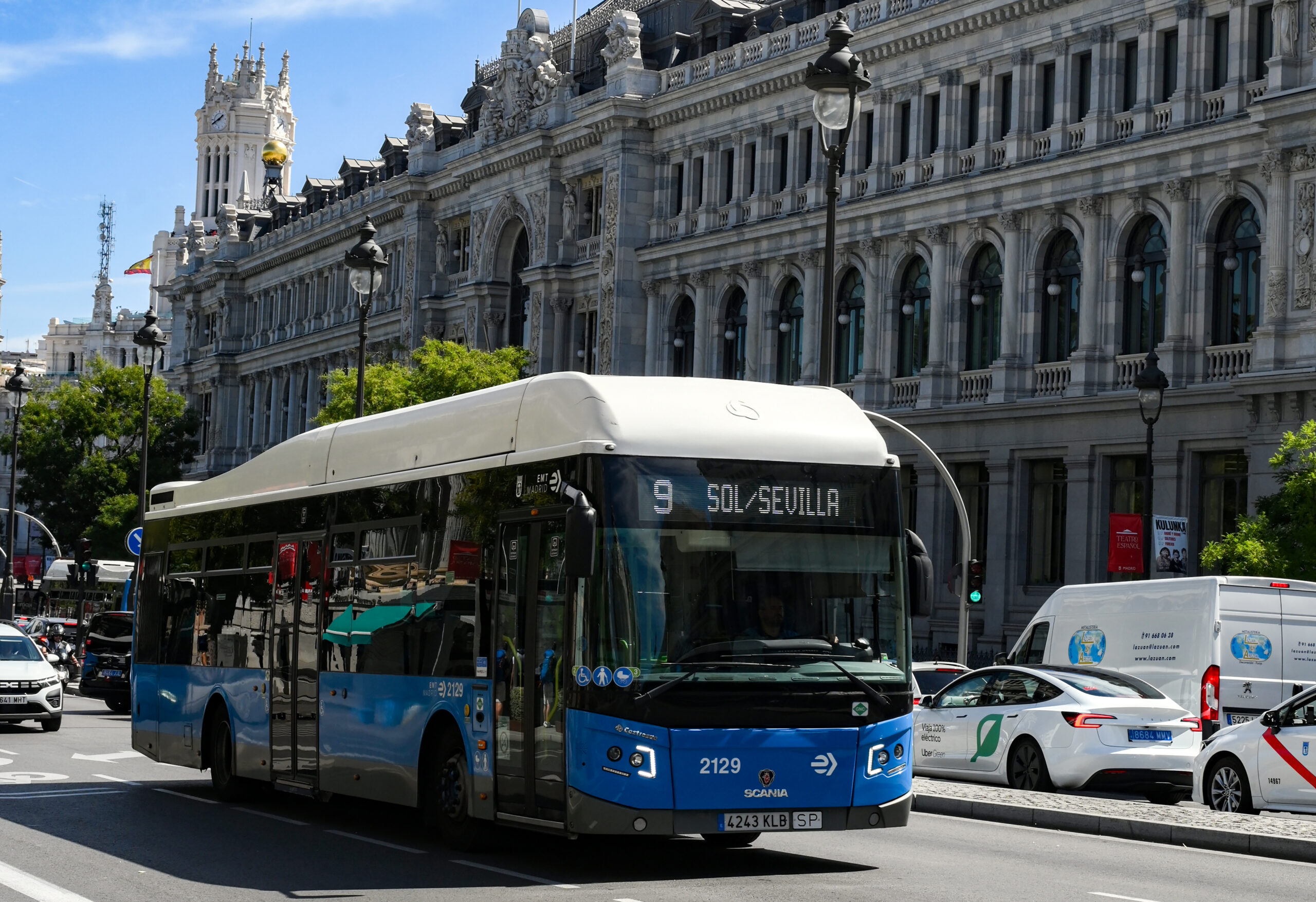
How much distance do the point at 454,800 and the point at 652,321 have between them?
4221 cm

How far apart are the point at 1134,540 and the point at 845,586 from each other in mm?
20750

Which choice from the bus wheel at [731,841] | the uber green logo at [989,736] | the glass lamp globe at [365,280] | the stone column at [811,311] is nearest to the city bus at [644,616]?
the bus wheel at [731,841]

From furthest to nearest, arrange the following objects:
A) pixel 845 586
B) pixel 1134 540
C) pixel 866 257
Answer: pixel 866 257
pixel 1134 540
pixel 845 586

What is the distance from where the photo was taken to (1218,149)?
125 feet

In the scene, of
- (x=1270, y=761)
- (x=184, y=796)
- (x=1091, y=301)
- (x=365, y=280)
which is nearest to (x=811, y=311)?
(x=1091, y=301)

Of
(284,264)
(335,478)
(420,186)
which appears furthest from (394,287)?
(335,478)

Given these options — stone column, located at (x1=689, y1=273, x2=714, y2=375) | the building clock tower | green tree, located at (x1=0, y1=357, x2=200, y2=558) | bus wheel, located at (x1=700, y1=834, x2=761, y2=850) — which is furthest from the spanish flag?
bus wheel, located at (x1=700, y1=834, x2=761, y2=850)

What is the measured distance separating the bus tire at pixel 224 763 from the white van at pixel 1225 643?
9.04 meters

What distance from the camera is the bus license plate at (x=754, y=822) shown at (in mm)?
12500

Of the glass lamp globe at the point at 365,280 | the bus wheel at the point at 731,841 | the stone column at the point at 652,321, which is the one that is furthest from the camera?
the stone column at the point at 652,321

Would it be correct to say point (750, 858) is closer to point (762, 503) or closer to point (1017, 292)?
point (762, 503)

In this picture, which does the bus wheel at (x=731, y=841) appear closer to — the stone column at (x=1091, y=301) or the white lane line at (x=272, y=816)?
the white lane line at (x=272, y=816)

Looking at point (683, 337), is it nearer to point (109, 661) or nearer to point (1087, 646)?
point (109, 661)

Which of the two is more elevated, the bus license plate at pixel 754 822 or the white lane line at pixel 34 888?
the bus license plate at pixel 754 822
